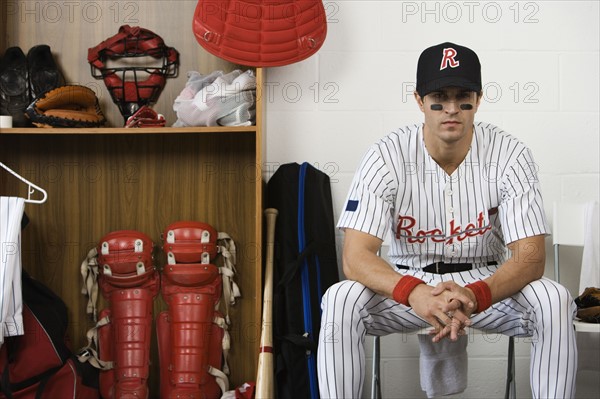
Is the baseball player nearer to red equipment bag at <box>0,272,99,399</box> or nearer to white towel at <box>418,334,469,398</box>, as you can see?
white towel at <box>418,334,469,398</box>

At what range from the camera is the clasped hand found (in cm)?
203

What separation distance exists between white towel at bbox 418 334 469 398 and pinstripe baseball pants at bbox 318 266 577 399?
1.13 feet

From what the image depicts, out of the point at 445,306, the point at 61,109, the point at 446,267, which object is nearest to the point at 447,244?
the point at 446,267

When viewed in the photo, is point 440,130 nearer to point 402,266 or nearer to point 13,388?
point 402,266

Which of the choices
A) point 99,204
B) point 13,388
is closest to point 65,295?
point 99,204

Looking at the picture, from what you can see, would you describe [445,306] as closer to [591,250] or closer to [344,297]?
[344,297]

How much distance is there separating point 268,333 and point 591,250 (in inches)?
45.9

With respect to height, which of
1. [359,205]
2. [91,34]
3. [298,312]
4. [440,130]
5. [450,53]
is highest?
[91,34]

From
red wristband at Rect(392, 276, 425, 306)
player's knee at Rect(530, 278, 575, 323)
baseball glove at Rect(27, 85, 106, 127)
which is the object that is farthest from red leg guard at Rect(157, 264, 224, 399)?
player's knee at Rect(530, 278, 575, 323)

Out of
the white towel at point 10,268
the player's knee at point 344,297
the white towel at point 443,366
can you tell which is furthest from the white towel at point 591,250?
the white towel at point 10,268

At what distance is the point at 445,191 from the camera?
242cm

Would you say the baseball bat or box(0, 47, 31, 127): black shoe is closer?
the baseball bat

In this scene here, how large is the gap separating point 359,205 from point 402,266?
0.33 meters

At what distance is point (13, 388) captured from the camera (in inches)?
101
